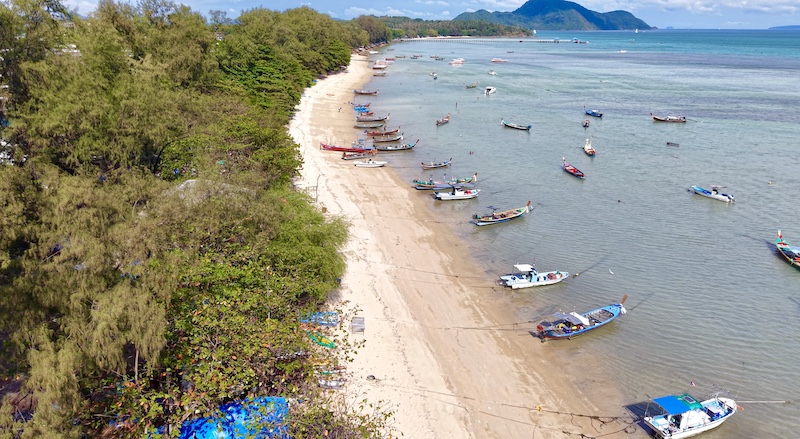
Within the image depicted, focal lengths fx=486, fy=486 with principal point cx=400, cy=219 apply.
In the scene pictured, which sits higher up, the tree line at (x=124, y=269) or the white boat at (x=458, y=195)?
the tree line at (x=124, y=269)

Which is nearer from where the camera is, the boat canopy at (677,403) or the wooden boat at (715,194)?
the boat canopy at (677,403)

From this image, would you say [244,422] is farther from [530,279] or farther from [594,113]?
[594,113]

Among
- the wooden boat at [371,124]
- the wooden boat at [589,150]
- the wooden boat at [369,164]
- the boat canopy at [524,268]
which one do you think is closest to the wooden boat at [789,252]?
the boat canopy at [524,268]

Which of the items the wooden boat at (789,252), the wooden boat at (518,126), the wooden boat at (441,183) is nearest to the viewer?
the wooden boat at (789,252)

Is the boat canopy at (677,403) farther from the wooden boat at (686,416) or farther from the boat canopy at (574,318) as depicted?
the boat canopy at (574,318)

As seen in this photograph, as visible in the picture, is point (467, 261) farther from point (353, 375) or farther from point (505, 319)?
point (353, 375)

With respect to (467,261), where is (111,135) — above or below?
above

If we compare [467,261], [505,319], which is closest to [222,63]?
[467,261]
